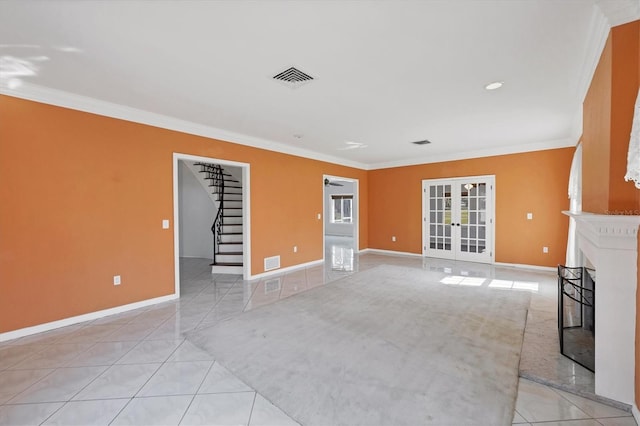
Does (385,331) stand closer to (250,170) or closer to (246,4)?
(246,4)

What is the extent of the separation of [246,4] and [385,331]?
3172 mm

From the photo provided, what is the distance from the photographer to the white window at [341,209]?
1295 centimetres

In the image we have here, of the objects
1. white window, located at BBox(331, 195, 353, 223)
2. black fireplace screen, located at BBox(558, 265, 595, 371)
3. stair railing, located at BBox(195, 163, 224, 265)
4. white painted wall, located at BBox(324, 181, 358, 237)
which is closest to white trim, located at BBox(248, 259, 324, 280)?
stair railing, located at BBox(195, 163, 224, 265)

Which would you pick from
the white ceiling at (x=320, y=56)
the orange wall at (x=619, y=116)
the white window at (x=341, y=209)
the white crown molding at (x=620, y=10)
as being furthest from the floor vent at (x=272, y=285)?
the white window at (x=341, y=209)

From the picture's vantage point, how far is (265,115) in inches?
157

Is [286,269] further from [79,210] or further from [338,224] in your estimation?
[338,224]

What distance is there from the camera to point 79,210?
3377 mm

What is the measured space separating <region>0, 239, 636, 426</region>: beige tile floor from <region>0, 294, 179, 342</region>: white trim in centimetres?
9

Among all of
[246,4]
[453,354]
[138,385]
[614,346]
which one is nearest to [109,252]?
[138,385]

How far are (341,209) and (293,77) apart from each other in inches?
409

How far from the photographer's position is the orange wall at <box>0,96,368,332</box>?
2969 millimetres

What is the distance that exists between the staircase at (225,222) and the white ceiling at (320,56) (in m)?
2.87

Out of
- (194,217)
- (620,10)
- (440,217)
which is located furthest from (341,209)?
(620,10)

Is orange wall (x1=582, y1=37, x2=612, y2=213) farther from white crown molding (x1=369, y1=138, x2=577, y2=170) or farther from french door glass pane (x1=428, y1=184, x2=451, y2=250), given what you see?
french door glass pane (x1=428, y1=184, x2=451, y2=250)
